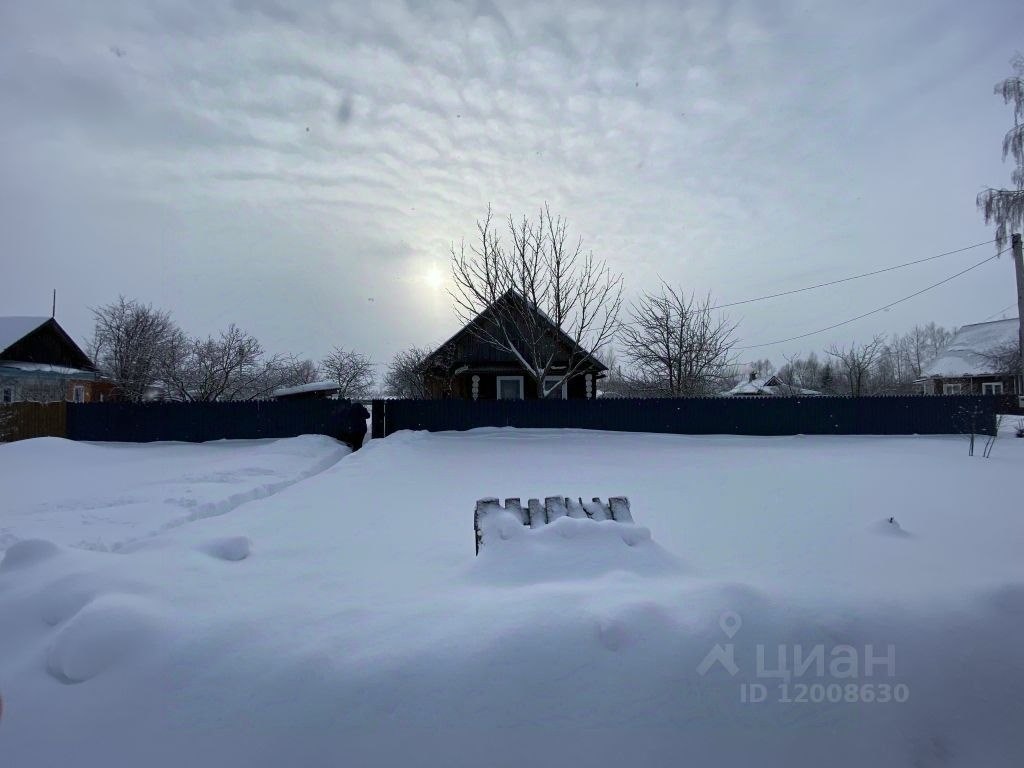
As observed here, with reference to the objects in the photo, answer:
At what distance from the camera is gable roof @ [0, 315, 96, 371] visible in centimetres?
2727

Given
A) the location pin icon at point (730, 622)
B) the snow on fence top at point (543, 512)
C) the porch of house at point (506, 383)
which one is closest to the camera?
the location pin icon at point (730, 622)

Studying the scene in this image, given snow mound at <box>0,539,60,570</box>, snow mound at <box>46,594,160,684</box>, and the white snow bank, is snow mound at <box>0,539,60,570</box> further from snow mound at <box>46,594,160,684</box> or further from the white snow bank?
the white snow bank

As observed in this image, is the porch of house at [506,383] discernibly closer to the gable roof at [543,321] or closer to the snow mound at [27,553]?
the gable roof at [543,321]

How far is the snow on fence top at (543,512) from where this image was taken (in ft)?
14.5

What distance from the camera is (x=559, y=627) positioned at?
2.82 meters

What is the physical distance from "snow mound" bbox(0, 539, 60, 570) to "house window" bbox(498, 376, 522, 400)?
17717mm

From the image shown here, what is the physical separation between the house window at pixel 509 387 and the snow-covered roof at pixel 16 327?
25.8 meters

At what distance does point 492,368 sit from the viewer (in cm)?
2045

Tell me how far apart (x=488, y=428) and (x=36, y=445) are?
442 inches

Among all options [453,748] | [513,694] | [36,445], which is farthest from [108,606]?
[36,445]

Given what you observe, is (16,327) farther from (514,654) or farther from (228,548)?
(514,654)

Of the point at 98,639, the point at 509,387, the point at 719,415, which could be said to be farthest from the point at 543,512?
the point at 509,387

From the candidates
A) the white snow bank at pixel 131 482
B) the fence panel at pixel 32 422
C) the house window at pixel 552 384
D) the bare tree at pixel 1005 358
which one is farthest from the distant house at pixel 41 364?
the bare tree at pixel 1005 358

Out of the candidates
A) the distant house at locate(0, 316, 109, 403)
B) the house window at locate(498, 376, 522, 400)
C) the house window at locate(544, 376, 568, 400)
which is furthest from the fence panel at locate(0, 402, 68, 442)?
the house window at locate(544, 376, 568, 400)
